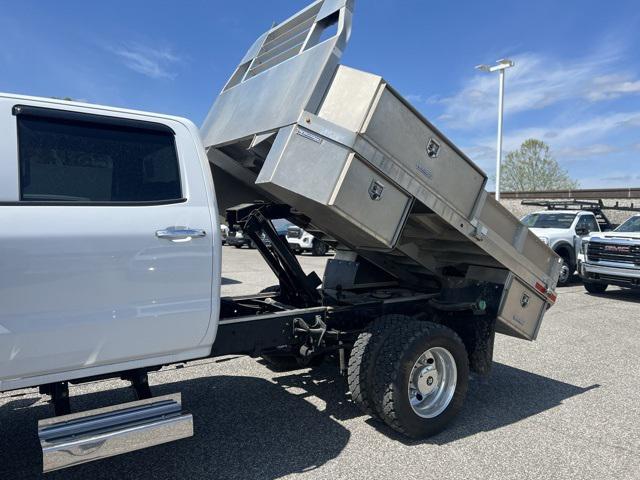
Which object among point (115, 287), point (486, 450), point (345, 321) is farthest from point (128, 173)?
point (486, 450)

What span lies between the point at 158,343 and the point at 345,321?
5.44 ft

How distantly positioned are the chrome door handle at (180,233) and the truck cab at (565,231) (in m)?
11.2

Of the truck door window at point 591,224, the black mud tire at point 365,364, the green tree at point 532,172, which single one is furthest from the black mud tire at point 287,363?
the green tree at point 532,172

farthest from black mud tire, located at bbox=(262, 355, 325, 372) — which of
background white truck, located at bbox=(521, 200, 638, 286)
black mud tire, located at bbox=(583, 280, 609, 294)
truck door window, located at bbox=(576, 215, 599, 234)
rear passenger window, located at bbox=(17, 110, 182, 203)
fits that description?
truck door window, located at bbox=(576, 215, 599, 234)

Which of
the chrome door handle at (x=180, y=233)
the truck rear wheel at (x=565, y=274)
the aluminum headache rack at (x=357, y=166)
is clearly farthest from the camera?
the truck rear wheel at (x=565, y=274)

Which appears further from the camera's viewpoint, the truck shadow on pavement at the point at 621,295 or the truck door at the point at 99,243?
the truck shadow on pavement at the point at 621,295

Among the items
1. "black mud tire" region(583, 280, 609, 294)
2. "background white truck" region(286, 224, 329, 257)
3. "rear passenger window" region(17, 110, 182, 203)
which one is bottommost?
"black mud tire" region(583, 280, 609, 294)

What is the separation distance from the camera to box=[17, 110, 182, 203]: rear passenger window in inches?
106

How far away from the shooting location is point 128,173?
3.00m

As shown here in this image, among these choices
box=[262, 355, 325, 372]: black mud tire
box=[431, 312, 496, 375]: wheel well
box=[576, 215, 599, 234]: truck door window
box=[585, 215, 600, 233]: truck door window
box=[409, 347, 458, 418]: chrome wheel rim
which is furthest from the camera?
box=[585, 215, 600, 233]: truck door window

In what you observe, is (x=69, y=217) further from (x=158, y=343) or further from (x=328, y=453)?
(x=328, y=453)

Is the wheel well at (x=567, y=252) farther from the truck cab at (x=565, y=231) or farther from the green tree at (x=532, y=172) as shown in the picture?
the green tree at (x=532, y=172)

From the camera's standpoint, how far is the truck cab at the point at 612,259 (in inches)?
420

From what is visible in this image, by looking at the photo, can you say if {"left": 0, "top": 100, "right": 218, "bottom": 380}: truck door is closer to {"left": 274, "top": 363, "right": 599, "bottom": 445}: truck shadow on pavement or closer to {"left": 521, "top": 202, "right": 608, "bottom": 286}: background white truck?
{"left": 274, "top": 363, "right": 599, "bottom": 445}: truck shadow on pavement
